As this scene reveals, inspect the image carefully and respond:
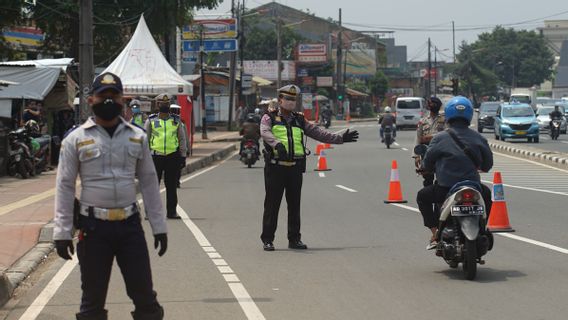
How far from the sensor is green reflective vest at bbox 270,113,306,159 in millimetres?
11758

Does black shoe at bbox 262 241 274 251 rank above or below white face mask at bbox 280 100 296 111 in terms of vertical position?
below

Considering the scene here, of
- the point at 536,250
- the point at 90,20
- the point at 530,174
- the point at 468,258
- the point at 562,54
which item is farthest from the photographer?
the point at 562,54

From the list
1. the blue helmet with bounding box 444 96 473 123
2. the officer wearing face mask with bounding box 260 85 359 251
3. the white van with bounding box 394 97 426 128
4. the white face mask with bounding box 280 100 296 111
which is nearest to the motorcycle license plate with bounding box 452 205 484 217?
the blue helmet with bounding box 444 96 473 123

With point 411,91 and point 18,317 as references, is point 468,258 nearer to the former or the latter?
point 18,317

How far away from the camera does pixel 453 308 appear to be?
8.18 metres

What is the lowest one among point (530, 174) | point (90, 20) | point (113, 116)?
point (530, 174)

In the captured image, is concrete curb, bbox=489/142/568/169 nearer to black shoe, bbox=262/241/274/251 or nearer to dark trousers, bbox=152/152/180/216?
dark trousers, bbox=152/152/180/216

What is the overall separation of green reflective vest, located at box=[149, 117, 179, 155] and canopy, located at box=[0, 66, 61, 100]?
1101 centimetres

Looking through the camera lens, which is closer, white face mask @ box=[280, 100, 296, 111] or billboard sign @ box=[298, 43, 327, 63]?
white face mask @ box=[280, 100, 296, 111]

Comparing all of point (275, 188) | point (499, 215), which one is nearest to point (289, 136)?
point (275, 188)

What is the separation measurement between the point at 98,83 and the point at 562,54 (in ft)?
482

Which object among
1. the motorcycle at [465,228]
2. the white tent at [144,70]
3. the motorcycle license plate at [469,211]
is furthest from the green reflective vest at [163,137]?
the white tent at [144,70]

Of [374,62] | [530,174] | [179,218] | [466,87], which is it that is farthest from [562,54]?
[179,218]

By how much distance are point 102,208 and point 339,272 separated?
4.43m
